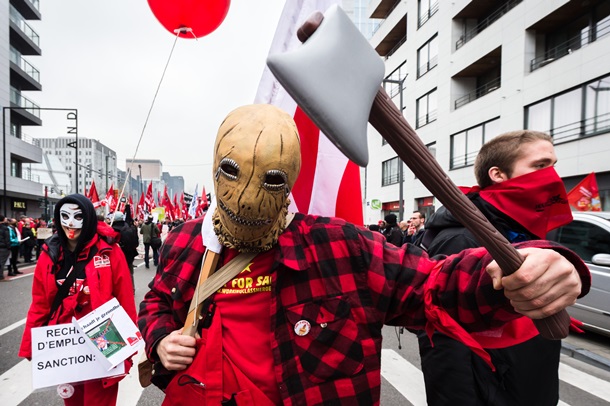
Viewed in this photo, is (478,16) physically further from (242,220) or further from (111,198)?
(242,220)

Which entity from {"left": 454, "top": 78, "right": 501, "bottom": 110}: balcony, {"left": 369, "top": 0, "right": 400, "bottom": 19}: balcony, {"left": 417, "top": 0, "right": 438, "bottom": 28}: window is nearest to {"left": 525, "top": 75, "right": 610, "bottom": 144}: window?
{"left": 454, "top": 78, "right": 501, "bottom": 110}: balcony

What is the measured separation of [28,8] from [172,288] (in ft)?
144

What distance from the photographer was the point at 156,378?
4.74 feet

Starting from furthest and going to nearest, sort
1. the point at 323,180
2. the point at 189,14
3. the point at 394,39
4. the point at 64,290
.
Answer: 1. the point at 394,39
2. the point at 189,14
3. the point at 64,290
4. the point at 323,180

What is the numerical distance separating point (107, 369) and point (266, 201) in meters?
2.05

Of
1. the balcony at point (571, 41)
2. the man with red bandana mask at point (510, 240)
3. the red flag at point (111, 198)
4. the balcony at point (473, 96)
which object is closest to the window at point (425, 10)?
the balcony at point (473, 96)

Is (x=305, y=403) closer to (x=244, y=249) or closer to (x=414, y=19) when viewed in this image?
(x=244, y=249)

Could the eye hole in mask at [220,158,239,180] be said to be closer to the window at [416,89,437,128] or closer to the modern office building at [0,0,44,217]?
the window at [416,89,437,128]

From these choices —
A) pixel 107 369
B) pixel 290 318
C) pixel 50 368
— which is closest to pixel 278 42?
pixel 290 318

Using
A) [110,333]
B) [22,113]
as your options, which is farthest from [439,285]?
[22,113]

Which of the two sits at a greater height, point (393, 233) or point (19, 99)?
point (19, 99)

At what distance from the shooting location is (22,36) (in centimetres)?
3225

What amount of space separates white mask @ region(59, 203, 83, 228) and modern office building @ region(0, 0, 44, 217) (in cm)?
3217

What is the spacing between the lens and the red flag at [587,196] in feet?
22.9
